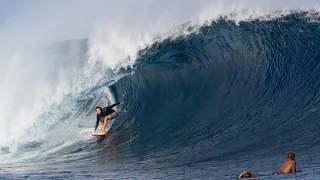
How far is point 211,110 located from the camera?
48.7ft

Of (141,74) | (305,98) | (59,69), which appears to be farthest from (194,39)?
(305,98)

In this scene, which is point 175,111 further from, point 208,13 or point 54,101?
point 208,13

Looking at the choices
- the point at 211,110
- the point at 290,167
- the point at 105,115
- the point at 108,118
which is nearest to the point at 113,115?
the point at 108,118

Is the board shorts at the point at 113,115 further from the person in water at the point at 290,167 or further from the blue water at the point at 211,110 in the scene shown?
the person in water at the point at 290,167

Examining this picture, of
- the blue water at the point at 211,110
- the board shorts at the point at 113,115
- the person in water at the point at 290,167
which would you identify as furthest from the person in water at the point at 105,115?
the person in water at the point at 290,167

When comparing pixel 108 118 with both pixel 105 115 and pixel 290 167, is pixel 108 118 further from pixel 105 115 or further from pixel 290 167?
pixel 290 167

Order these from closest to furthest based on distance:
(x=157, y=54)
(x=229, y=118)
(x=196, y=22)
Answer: (x=229, y=118), (x=157, y=54), (x=196, y=22)

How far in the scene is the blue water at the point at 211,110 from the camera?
10.8m

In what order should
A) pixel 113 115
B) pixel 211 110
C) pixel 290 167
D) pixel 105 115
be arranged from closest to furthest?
pixel 290 167 → pixel 211 110 → pixel 105 115 → pixel 113 115

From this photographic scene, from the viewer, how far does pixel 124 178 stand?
9.88m

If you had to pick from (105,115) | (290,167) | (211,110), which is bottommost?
(290,167)

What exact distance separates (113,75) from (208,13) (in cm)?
491

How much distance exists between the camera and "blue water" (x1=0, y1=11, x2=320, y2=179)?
1079 centimetres

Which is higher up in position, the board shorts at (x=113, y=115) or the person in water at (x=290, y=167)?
the board shorts at (x=113, y=115)
